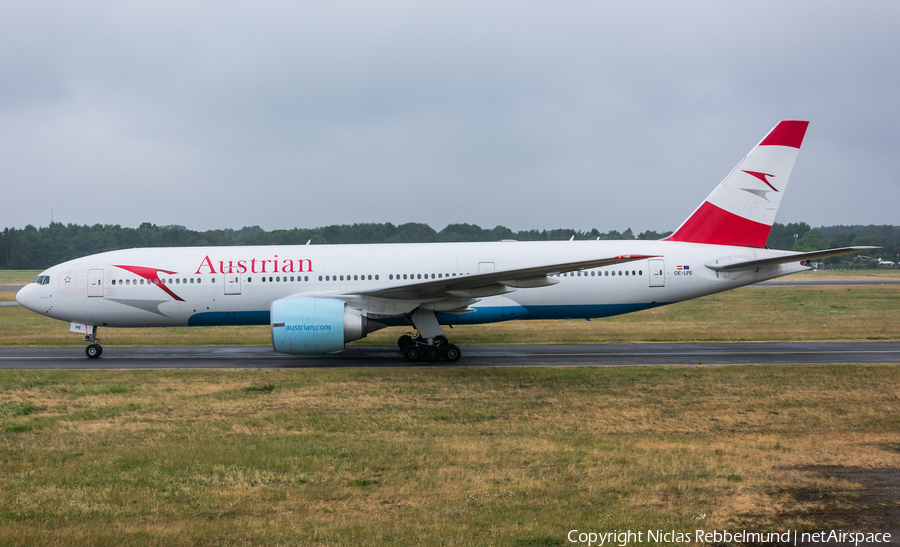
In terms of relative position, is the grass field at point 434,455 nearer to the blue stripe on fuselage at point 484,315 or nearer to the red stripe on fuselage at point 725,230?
the blue stripe on fuselage at point 484,315

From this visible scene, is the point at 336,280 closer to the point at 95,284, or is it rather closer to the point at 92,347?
the point at 95,284

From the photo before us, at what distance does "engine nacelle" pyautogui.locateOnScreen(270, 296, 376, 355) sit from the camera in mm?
17062

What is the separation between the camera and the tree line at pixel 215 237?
269 feet

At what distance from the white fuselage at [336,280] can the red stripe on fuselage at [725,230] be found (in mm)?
475

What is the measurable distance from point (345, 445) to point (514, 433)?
10.0ft

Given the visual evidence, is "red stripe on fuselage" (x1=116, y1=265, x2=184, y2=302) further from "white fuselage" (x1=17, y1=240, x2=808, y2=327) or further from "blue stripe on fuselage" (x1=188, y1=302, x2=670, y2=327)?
"blue stripe on fuselage" (x1=188, y1=302, x2=670, y2=327)

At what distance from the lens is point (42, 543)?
21.2 ft

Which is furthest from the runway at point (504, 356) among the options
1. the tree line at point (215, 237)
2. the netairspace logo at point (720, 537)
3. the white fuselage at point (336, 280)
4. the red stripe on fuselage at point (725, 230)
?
the tree line at point (215, 237)

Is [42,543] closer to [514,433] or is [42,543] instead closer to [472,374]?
[514,433]

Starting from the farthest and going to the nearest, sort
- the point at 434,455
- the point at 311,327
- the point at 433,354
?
the point at 433,354 < the point at 311,327 < the point at 434,455

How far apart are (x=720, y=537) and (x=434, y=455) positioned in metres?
4.40

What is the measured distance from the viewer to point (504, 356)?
20.2m

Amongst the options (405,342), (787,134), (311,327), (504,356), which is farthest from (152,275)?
(787,134)

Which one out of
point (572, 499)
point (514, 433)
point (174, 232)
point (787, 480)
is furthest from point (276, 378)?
point (174, 232)
